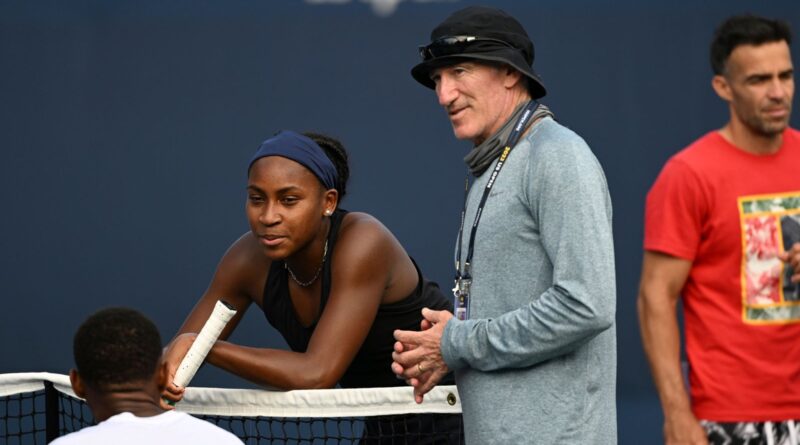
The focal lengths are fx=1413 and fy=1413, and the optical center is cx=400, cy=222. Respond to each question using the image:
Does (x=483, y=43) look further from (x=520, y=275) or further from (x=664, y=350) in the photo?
(x=664, y=350)

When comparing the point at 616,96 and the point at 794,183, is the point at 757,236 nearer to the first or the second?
the point at 794,183

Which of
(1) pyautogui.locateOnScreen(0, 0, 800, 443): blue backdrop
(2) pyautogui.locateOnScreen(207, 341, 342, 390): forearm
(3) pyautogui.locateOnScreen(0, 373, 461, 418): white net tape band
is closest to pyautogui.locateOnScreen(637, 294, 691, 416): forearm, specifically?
(3) pyautogui.locateOnScreen(0, 373, 461, 418): white net tape band

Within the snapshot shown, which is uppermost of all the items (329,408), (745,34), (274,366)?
(745,34)

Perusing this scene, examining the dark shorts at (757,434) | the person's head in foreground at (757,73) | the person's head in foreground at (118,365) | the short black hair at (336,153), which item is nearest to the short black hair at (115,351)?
the person's head in foreground at (118,365)

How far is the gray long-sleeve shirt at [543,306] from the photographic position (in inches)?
122

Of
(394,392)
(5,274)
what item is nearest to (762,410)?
(394,392)

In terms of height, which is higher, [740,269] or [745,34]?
[745,34]

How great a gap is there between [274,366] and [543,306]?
1047 millimetres

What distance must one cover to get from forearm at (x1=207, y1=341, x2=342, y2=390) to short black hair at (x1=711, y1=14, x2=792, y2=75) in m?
1.40

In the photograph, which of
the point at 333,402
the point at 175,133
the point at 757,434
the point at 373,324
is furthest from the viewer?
the point at 175,133

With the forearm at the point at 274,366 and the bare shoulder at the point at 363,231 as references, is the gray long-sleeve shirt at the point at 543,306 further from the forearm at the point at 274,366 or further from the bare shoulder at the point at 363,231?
the bare shoulder at the point at 363,231

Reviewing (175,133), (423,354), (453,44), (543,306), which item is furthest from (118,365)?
(175,133)

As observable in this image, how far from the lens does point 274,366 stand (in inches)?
153

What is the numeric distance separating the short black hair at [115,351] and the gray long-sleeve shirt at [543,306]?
75cm
